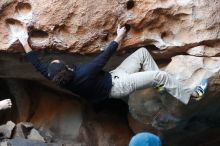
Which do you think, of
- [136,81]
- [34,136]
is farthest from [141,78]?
[34,136]

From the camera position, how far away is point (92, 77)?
10.9 ft

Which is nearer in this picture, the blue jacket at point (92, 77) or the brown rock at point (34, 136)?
the blue jacket at point (92, 77)

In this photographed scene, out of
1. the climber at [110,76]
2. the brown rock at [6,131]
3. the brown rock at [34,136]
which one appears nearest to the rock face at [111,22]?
the climber at [110,76]

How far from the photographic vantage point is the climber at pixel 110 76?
328 centimetres

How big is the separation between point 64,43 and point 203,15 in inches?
40.2

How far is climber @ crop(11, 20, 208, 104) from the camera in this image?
3.28 meters

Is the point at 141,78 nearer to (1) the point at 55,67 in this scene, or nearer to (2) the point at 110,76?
(2) the point at 110,76

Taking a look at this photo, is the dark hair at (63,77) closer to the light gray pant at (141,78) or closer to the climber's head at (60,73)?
the climber's head at (60,73)

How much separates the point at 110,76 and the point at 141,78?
21 cm

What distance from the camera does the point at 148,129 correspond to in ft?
14.7

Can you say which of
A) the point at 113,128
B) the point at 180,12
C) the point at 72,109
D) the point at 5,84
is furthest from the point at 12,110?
the point at 180,12

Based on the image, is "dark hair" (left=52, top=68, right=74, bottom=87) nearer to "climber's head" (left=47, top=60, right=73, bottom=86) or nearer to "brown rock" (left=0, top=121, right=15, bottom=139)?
"climber's head" (left=47, top=60, right=73, bottom=86)

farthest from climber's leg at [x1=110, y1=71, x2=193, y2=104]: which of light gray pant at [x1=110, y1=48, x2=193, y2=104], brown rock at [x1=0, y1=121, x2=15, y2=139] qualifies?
brown rock at [x1=0, y1=121, x2=15, y2=139]

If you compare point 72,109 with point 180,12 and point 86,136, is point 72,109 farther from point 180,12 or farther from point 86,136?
point 180,12
